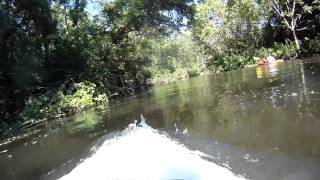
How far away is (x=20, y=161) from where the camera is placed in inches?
295

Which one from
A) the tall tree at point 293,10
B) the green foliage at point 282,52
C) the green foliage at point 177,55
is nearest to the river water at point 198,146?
the green foliage at point 282,52

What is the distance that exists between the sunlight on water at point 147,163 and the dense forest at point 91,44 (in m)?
8.72

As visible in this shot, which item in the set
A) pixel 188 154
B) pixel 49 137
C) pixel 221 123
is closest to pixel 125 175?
pixel 188 154

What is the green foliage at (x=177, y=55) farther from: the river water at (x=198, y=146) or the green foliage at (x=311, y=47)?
the river water at (x=198, y=146)

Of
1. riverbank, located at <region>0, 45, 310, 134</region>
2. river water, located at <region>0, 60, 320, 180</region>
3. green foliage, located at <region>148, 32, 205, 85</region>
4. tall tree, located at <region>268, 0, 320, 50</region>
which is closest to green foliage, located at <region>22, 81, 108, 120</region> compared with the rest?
riverbank, located at <region>0, 45, 310, 134</region>

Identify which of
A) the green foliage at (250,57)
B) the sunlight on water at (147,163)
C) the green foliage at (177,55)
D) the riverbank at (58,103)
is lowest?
the sunlight on water at (147,163)

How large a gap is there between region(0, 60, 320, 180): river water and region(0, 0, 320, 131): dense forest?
6.73 metres

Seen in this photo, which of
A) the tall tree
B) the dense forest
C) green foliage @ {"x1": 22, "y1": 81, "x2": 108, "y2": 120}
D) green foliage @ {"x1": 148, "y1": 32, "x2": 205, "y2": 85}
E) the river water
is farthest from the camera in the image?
green foliage @ {"x1": 148, "y1": 32, "x2": 205, "y2": 85}

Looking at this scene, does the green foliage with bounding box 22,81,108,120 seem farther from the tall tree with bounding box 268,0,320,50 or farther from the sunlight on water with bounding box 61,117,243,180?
the tall tree with bounding box 268,0,320,50

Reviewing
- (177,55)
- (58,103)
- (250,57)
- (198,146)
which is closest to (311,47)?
(250,57)

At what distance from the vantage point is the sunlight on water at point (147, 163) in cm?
453

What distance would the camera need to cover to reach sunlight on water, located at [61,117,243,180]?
4.53 metres

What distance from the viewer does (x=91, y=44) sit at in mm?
20422

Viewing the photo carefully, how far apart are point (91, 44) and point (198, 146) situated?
1568 centimetres
